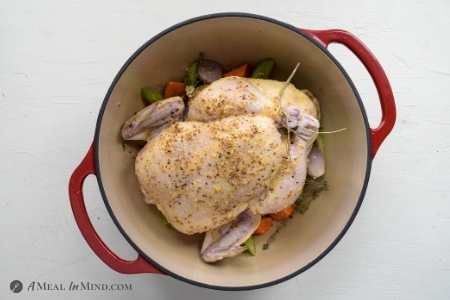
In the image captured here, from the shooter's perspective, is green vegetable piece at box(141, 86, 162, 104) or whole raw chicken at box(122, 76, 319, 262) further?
green vegetable piece at box(141, 86, 162, 104)

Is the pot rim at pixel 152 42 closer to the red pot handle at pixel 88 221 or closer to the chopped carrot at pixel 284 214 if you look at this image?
the red pot handle at pixel 88 221

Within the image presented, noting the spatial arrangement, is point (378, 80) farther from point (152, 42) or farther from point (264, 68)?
point (152, 42)

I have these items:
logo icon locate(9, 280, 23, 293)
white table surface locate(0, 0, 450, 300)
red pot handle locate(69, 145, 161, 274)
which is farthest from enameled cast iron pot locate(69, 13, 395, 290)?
logo icon locate(9, 280, 23, 293)

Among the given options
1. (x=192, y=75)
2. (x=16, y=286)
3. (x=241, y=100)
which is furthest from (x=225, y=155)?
(x=16, y=286)

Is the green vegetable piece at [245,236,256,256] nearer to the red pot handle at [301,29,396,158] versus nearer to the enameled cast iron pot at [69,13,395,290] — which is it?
the enameled cast iron pot at [69,13,395,290]

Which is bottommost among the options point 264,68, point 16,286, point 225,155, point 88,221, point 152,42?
point 16,286

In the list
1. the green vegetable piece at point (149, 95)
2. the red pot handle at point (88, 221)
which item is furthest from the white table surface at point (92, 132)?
the red pot handle at point (88, 221)
